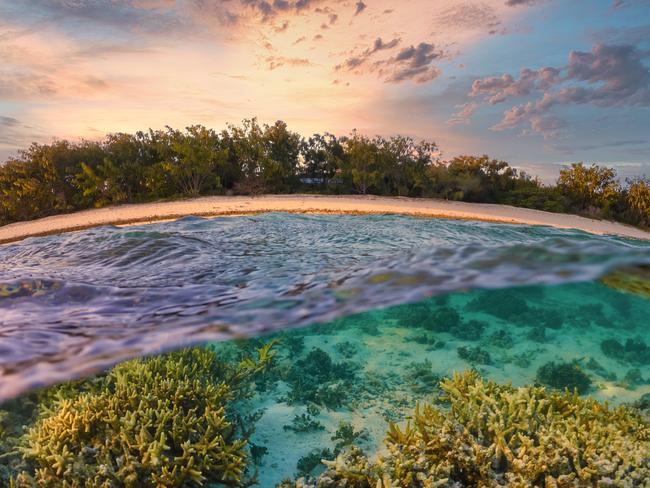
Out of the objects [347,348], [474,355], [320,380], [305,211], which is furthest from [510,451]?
[305,211]

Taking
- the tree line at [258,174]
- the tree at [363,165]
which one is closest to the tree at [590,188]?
the tree line at [258,174]

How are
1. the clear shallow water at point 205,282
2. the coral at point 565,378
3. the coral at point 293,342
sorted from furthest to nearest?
the coral at point 293,342, the coral at point 565,378, the clear shallow water at point 205,282

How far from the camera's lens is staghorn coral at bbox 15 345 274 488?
4.08 meters

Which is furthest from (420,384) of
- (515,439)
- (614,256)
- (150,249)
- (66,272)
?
(66,272)

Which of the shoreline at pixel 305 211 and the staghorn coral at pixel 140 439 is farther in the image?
the shoreline at pixel 305 211

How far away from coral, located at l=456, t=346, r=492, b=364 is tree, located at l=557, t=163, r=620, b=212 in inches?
679

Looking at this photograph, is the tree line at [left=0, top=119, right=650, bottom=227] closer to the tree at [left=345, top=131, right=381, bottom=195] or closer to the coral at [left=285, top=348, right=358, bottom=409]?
the tree at [left=345, top=131, right=381, bottom=195]

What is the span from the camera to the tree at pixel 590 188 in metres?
21.8

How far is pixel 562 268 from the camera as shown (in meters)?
7.19

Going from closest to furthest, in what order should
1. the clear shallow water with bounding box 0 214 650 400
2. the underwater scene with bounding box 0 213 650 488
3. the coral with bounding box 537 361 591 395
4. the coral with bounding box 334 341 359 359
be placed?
the underwater scene with bounding box 0 213 650 488
the clear shallow water with bounding box 0 214 650 400
the coral with bounding box 537 361 591 395
the coral with bounding box 334 341 359 359

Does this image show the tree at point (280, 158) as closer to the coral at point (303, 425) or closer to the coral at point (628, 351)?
the coral at point (628, 351)

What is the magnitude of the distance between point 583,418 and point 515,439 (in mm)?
1430

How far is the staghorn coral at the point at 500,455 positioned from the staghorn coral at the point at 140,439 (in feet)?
4.43

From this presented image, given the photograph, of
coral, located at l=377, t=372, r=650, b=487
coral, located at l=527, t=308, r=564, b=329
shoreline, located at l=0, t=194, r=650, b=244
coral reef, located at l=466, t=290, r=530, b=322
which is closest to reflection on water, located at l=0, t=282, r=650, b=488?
coral, located at l=377, t=372, r=650, b=487
